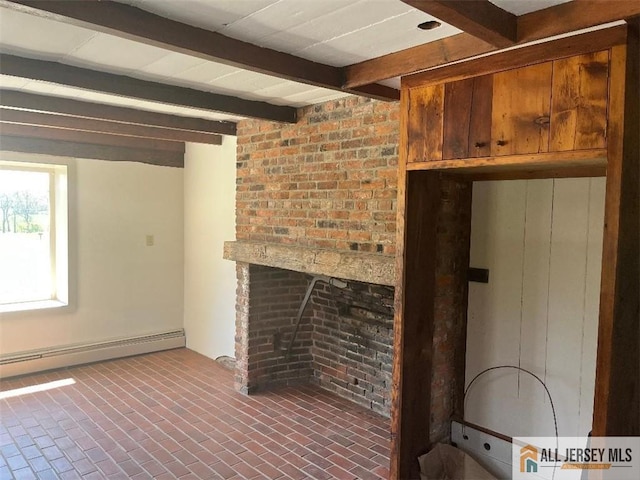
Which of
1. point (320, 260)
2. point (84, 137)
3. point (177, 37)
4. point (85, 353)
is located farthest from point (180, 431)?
point (84, 137)

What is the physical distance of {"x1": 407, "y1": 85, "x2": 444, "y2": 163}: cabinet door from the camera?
89.9 inches

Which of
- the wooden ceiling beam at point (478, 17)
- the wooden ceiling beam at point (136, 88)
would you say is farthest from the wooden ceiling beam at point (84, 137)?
the wooden ceiling beam at point (478, 17)

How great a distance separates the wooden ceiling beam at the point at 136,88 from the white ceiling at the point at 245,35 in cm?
5

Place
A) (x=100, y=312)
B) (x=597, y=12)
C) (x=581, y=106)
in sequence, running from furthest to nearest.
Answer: (x=100, y=312)
(x=581, y=106)
(x=597, y=12)

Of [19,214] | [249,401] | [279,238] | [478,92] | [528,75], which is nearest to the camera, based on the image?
[528,75]

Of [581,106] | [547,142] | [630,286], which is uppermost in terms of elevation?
[581,106]

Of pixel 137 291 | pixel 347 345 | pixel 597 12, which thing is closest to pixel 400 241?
pixel 597 12

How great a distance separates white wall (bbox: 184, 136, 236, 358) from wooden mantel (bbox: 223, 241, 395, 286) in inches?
32.0

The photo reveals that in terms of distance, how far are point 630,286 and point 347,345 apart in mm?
2646

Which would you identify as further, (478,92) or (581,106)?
(478,92)

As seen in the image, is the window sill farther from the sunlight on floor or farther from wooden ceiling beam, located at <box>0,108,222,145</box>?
wooden ceiling beam, located at <box>0,108,222,145</box>

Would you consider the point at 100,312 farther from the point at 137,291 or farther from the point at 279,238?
the point at 279,238

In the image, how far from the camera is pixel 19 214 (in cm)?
471

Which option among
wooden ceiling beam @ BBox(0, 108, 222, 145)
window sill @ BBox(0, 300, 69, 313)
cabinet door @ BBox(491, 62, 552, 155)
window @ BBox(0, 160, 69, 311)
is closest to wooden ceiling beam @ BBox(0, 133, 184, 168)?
window @ BBox(0, 160, 69, 311)
